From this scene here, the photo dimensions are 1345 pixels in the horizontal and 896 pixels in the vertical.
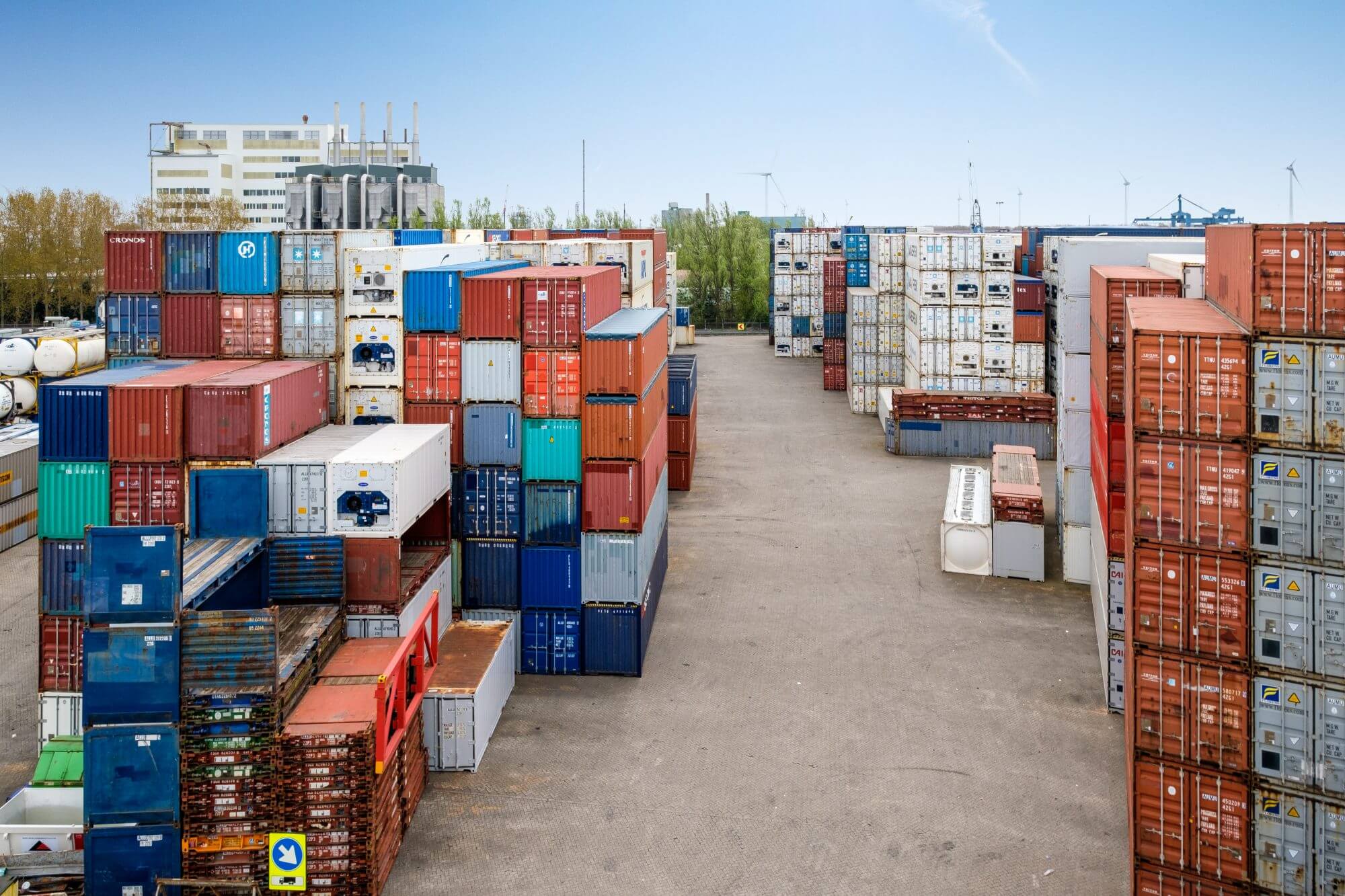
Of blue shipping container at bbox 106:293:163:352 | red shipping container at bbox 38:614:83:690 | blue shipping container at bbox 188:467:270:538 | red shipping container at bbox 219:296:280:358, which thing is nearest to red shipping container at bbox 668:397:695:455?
red shipping container at bbox 219:296:280:358

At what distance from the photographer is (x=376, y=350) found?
22.2 m

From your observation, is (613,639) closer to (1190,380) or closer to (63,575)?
(63,575)

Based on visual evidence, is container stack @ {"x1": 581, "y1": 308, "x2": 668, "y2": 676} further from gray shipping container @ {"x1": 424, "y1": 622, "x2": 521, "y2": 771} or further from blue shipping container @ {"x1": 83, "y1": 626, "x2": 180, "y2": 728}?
blue shipping container @ {"x1": 83, "y1": 626, "x2": 180, "y2": 728}

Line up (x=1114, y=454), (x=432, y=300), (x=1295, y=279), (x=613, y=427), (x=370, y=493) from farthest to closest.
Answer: (x=432, y=300), (x=613, y=427), (x=1114, y=454), (x=370, y=493), (x=1295, y=279)

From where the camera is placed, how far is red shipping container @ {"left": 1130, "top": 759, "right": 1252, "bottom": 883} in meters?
12.8

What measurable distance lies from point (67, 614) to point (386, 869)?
721 cm

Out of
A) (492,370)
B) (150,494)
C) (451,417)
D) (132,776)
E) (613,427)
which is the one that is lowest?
(132,776)

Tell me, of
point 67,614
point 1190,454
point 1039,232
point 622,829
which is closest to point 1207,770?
point 1190,454

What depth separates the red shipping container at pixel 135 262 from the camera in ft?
72.5

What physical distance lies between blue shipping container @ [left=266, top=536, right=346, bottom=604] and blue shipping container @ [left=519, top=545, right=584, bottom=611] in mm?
4888

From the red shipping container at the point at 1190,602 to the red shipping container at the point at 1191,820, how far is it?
1.51m

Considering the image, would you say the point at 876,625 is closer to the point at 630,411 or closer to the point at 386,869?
the point at 630,411

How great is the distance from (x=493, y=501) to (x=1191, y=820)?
45.0 feet

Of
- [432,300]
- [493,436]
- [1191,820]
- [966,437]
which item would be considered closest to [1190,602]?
[1191,820]
